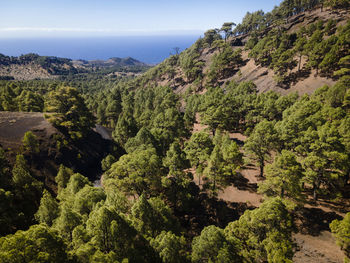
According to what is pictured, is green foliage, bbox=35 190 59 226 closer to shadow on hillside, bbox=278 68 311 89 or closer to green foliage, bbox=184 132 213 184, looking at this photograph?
green foliage, bbox=184 132 213 184

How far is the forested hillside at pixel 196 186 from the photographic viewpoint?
1872cm

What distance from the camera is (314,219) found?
2838 centimetres

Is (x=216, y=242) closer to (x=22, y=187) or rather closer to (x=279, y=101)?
(x=22, y=187)

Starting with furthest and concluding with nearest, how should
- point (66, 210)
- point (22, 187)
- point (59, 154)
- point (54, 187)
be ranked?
point (59, 154), point (54, 187), point (22, 187), point (66, 210)

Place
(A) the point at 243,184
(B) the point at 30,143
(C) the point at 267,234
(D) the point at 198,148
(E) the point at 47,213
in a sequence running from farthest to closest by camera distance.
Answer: (B) the point at 30,143
(A) the point at 243,184
(D) the point at 198,148
(E) the point at 47,213
(C) the point at 267,234

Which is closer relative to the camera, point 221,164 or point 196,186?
point 221,164

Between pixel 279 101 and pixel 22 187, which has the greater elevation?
pixel 279 101

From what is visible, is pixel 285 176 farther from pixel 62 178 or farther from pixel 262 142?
pixel 62 178

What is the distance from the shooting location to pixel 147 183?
31125 mm

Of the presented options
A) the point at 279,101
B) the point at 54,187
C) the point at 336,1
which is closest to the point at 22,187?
the point at 54,187

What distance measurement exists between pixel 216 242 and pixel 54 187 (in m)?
45.8

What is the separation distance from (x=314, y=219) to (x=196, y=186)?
20.4 meters

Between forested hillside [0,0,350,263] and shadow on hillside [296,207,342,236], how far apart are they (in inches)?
5.7

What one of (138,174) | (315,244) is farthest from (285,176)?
(138,174)
